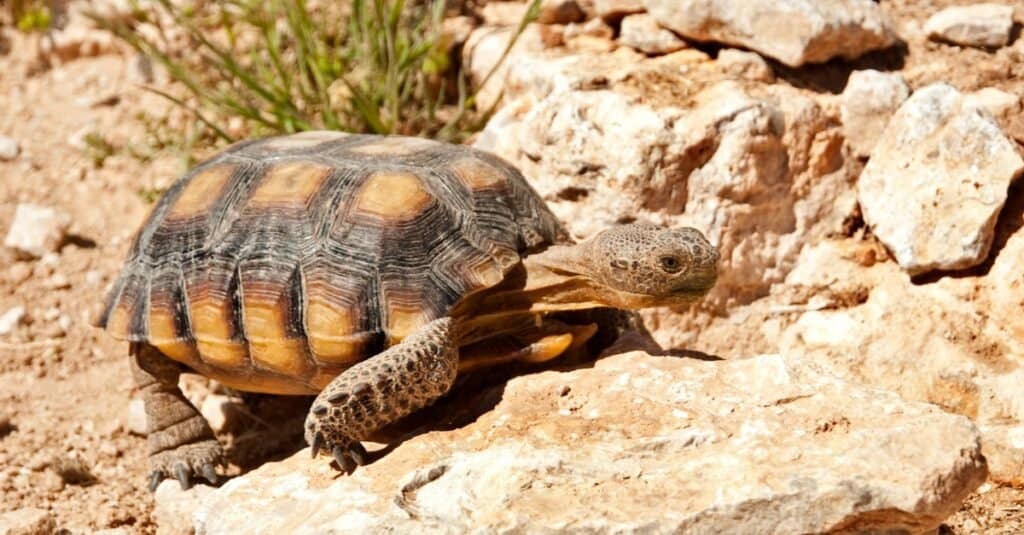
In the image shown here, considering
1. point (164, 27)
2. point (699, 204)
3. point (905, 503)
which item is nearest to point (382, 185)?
point (699, 204)

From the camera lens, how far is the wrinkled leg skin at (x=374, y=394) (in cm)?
288

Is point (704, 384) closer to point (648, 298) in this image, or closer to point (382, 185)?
point (648, 298)

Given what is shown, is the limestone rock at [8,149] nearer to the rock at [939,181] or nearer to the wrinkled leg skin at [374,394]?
the wrinkled leg skin at [374,394]

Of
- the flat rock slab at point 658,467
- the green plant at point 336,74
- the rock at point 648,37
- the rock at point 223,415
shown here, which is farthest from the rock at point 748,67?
the rock at point 223,415

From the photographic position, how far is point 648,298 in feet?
10.3

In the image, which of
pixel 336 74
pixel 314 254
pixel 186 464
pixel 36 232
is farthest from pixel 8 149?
pixel 314 254

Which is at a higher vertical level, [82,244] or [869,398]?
[869,398]

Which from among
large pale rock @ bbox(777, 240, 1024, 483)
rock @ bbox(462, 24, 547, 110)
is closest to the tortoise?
large pale rock @ bbox(777, 240, 1024, 483)

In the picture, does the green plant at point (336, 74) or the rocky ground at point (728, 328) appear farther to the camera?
the green plant at point (336, 74)

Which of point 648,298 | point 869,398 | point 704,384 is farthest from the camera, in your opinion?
point 648,298

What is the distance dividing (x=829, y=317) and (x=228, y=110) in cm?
284

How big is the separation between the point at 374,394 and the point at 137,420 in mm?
1449

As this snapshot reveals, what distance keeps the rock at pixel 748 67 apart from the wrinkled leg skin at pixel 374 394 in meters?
1.71

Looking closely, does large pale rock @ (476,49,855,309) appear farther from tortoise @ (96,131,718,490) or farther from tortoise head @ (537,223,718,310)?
tortoise head @ (537,223,718,310)
